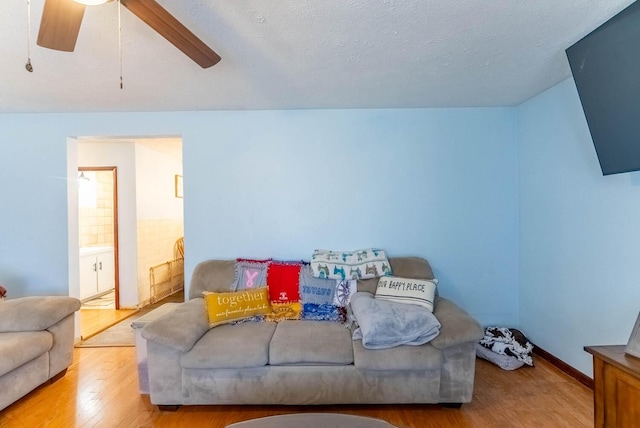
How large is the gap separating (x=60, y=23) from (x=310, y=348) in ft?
6.63

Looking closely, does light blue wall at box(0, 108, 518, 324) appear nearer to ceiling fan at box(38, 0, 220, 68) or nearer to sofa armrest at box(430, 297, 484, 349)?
sofa armrest at box(430, 297, 484, 349)

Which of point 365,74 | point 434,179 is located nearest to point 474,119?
point 434,179

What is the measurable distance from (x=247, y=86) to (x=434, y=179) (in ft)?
6.08

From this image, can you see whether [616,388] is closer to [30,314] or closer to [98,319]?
[30,314]

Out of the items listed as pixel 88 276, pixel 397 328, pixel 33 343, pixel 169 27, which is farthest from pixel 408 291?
pixel 88 276

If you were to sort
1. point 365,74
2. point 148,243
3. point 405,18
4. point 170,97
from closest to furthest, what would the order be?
point 405,18, point 365,74, point 170,97, point 148,243

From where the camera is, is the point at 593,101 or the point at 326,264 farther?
the point at 326,264

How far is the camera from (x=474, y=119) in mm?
2951

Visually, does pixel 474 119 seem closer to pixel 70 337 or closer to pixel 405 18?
pixel 405 18

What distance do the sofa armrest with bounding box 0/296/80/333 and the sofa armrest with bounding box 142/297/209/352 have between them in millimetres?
946

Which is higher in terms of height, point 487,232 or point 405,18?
point 405,18

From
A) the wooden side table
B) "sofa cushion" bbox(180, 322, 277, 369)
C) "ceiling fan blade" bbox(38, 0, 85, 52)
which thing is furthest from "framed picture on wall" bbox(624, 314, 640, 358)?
"ceiling fan blade" bbox(38, 0, 85, 52)

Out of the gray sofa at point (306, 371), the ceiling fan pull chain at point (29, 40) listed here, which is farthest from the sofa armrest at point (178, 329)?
the ceiling fan pull chain at point (29, 40)

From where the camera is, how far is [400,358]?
191cm
